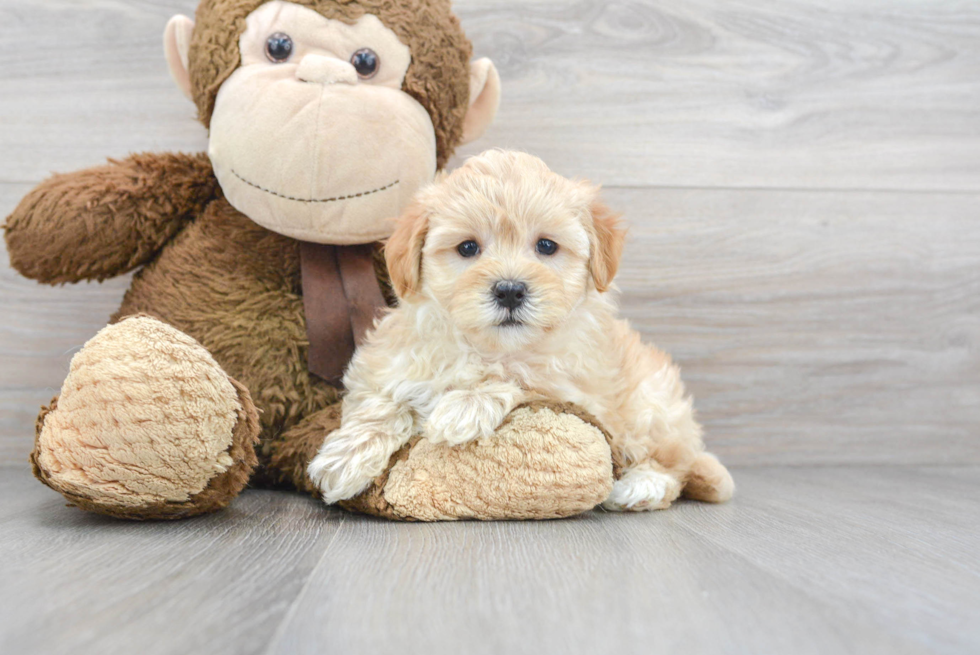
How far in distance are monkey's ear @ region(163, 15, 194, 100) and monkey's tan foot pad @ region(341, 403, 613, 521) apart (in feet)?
2.82

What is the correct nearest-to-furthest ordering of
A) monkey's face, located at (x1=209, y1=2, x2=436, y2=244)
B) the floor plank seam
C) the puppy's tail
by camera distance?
→ the floor plank seam < monkey's face, located at (x1=209, y1=2, x2=436, y2=244) < the puppy's tail

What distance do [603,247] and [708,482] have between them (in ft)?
1.66

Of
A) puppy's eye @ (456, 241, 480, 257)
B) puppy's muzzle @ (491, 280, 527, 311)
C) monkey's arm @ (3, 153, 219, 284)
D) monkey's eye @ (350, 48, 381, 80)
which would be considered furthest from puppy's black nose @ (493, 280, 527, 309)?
monkey's arm @ (3, 153, 219, 284)

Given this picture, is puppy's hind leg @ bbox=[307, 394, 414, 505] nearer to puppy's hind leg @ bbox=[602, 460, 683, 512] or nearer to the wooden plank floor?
the wooden plank floor

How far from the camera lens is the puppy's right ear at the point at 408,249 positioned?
119 centimetres

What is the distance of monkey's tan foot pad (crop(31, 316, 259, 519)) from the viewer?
3.40 ft

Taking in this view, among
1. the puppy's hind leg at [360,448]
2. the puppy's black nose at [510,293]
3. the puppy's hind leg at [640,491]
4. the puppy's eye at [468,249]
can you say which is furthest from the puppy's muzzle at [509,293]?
the puppy's hind leg at [640,491]

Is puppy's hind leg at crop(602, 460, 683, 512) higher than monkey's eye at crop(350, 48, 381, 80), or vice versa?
monkey's eye at crop(350, 48, 381, 80)

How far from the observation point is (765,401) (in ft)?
6.27

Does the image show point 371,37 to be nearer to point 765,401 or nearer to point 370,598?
point 370,598

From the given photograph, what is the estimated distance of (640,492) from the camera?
4.25 feet

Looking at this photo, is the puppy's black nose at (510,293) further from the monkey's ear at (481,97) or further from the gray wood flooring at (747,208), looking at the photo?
the monkey's ear at (481,97)

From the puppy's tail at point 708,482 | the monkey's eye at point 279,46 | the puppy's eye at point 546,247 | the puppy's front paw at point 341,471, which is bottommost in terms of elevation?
the puppy's tail at point 708,482

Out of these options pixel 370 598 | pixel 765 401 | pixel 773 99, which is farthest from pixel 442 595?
pixel 773 99
